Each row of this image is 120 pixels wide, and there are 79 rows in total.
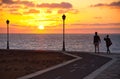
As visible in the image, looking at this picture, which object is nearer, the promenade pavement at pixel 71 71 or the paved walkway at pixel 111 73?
the paved walkway at pixel 111 73

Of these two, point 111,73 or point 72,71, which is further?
point 72,71

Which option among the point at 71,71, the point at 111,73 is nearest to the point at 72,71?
the point at 71,71

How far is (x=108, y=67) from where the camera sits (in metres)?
25.9

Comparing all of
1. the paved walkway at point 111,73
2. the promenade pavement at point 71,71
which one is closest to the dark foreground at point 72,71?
the promenade pavement at point 71,71

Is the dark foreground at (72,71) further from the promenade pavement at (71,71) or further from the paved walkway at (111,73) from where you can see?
the paved walkway at (111,73)

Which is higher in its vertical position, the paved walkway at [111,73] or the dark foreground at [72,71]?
the paved walkway at [111,73]

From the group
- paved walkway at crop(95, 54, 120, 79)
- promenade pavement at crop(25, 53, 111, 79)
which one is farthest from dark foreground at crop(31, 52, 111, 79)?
paved walkway at crop(95, 54, 120, 79)

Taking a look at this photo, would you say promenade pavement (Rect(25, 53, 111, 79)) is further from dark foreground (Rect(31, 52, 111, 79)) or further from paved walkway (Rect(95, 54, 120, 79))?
paved walkway (Rect(95, 54, 120, 79))

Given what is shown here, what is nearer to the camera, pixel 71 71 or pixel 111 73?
pixel 111 73

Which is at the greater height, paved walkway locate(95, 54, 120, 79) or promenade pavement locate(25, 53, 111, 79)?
paved walkway locate(95, 54, 120, 79)

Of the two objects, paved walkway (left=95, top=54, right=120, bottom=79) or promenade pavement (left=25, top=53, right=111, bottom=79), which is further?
promenade pavement (left=25, top=53, right=111, bottom=79)

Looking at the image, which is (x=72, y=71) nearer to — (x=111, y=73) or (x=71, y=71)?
(x=71, y=71)

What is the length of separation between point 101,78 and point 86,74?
2.19m

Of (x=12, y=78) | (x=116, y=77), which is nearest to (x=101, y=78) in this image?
(x=116, y=77)
